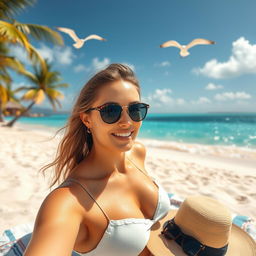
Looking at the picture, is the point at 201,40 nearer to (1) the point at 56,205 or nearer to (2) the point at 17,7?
(1) the point at 56,205

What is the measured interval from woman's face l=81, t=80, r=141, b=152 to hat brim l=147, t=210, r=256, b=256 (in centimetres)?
78

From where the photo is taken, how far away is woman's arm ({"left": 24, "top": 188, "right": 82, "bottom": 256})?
70 centimetres

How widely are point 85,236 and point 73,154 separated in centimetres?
57

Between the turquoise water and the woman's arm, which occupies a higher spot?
the woman's arm

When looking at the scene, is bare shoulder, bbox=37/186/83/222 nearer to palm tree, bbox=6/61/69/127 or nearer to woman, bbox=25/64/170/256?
woman, bbox=25/64/170/256

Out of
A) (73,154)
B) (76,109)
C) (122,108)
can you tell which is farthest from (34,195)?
(122,108)

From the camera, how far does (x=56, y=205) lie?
81 cm

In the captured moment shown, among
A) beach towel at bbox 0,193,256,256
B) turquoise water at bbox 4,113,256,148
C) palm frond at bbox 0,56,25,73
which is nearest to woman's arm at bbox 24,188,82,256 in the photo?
turquoise water at bbox 4,113,256,148

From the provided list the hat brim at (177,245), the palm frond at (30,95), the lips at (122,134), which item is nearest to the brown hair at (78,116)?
the lips at (122,134)

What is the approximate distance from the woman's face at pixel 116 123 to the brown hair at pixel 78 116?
0.05 metres

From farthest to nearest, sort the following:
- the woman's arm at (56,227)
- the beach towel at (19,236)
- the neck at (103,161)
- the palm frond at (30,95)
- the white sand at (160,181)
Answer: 1. the palm frond at (30,95)
2. the white sand at (160,181)
3. the beach towel at (19,236)
4. the neck at (103,161)
5. the woman's arm at (56,227)

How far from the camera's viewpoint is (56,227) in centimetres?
75

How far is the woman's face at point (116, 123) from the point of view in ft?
3.39

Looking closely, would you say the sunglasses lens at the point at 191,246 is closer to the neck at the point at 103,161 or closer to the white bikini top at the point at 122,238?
the white bikini top at the point at 122,238
